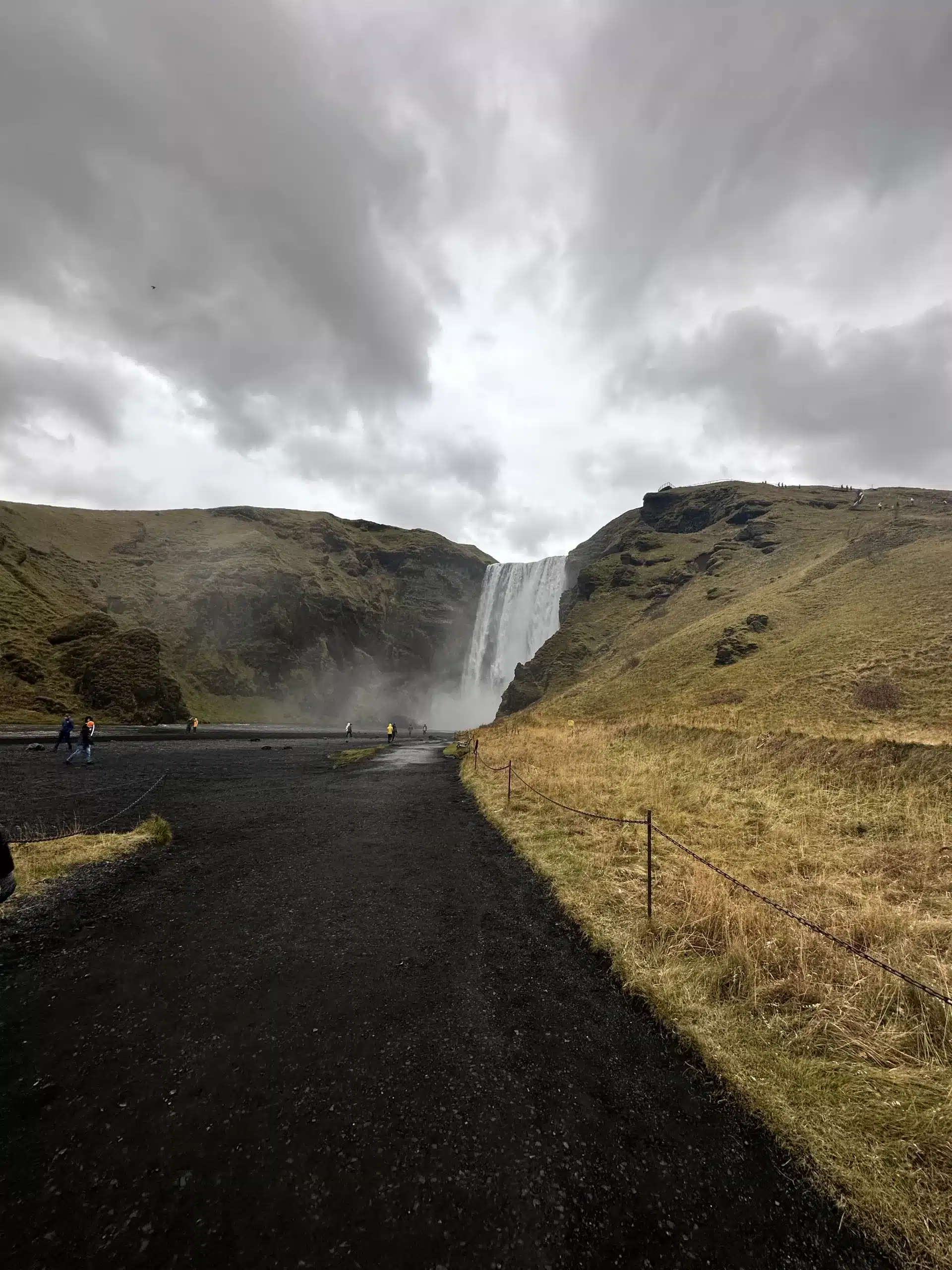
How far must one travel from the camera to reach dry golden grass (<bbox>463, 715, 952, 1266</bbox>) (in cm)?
409

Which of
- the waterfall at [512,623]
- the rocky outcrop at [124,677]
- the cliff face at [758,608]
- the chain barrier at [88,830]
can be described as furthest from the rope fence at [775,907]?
the waterfall at [512,623]

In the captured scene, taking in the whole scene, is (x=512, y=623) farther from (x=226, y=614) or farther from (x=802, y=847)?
(x=802, y=847)

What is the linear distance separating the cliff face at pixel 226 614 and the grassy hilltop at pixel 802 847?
4095 centimetres

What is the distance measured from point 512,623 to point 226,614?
5056 cm

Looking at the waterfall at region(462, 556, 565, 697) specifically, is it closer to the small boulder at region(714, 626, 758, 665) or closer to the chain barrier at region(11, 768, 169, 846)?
the small boulder at region(714, 626, 758, 665)

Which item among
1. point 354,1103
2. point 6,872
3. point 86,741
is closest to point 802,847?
point 354,1103

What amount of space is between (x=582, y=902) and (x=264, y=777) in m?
18.5

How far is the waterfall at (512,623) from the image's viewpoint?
313 ft

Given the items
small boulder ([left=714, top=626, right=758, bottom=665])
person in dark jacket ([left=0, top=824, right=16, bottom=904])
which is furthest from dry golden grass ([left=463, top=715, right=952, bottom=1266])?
small boulder ([left=714, top=626, right=758, bottom=665])

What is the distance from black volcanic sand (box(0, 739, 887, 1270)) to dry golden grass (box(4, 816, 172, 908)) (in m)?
0.62

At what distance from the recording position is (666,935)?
24.7 ft

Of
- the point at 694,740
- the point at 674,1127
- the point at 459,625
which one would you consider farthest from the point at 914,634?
the point at 459,625

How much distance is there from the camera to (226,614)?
86750 millimetres

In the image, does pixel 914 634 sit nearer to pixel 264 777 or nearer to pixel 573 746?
pixel 573 746
